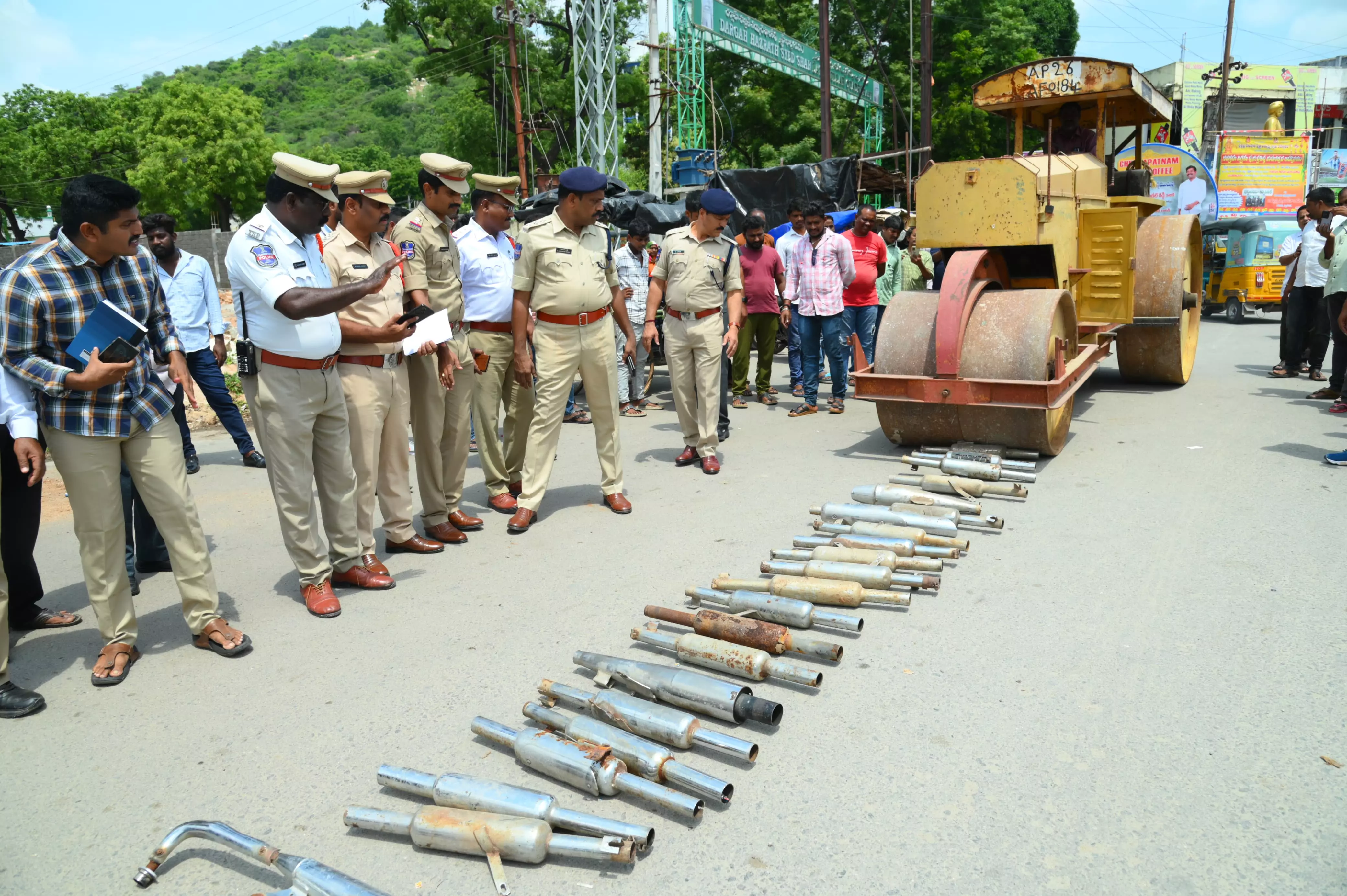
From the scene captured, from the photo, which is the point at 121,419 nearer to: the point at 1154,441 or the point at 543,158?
the point at 1154,441

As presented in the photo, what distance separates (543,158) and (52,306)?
34158 mm

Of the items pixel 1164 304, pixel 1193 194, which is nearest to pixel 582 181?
pixel 1164 304

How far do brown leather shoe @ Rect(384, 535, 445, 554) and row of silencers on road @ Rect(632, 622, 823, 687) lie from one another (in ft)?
6.66

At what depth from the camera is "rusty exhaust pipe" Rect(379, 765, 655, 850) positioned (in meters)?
2.63

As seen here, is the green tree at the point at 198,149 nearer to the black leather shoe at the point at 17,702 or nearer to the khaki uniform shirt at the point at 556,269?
the khaki uniform shirt at the point at 556,269

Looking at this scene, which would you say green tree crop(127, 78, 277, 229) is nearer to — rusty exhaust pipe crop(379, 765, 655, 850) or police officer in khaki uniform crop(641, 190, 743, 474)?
police officer in khaki uniform crop(641, 190, 743, 474)

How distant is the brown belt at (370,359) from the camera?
187 inches

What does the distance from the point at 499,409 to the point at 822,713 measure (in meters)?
3.42

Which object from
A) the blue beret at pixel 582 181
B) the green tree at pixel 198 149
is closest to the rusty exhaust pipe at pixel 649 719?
the blue beret at pixel 582 181

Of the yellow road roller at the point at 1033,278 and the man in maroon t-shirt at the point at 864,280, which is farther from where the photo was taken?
the man in maroon t-shirt at the point at 864,280

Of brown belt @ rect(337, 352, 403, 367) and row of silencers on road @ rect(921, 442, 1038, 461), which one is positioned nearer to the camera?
brown belt @ rect(337, 352, 403, 367)

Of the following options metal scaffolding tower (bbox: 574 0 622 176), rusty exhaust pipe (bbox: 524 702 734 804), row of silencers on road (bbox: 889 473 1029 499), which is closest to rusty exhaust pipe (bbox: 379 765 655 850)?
rusty exhaust pipe (bbox: 524 702 734 804)

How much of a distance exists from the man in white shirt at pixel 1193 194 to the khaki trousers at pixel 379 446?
57.2ft

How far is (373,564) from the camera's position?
489 cm
